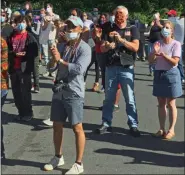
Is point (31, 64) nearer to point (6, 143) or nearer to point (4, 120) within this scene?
point (4, 120)

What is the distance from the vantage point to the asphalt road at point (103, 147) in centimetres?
519

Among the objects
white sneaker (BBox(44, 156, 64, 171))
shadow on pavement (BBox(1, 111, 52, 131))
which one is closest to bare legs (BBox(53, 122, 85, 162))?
white sneaker (BBox(44, 156, 64, 171))

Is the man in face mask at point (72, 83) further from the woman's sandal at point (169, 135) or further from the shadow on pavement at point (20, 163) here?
the woman's sandal at point (169, 135)

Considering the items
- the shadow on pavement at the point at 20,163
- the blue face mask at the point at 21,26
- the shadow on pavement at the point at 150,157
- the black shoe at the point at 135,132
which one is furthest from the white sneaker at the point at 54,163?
the blue face mask at the point at 21,26

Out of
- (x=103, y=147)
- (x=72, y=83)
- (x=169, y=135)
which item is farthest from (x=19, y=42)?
(x=169, y=135)

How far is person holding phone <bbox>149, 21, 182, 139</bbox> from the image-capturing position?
19.4 ft

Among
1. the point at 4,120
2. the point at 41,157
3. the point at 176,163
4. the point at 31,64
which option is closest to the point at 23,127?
the point at 4,120

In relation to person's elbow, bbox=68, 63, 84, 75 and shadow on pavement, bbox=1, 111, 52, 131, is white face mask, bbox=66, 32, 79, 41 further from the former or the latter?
shadow on pavement, bbox=1, 111, 52, 131

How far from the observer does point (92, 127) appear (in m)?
6.90

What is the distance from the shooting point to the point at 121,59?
620 centimetres

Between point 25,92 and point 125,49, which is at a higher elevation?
point 125,49

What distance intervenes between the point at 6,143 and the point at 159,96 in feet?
7.10

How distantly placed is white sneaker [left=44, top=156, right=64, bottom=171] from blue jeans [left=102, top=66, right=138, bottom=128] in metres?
1.54

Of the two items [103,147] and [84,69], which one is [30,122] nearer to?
[103,147]
